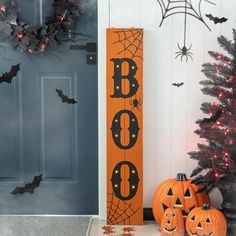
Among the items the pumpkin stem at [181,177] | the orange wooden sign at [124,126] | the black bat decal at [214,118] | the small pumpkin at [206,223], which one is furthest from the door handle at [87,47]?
the small pumpkin at [206,223]

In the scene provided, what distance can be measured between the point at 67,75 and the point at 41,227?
3.17 ft

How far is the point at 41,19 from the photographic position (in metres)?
2.99

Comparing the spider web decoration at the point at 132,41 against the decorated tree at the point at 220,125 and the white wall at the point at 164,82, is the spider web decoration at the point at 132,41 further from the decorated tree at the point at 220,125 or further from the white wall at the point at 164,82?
the decorated tree at the point at 220,125

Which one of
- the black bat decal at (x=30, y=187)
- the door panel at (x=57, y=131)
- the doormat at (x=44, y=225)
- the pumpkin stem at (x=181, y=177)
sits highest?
the door panel at (x=57, y=131)

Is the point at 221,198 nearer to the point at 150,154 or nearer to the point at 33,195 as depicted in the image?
the point at 150,154

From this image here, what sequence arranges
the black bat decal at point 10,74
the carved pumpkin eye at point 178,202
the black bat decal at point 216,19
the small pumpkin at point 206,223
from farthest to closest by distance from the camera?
the black bat decal at point 10,74 < the black bat decal at point 216,19 < the carved pumpkin eye at point 178,202 < the small pumpkin at point 206,223

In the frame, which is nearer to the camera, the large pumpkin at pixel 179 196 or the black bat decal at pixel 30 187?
the large pumpkin at pixel 179 196

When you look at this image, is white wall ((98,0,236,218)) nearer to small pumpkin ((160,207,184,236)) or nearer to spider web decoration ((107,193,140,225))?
spider web decoration ((107,193,140,225))

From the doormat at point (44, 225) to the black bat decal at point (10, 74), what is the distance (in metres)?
0.90

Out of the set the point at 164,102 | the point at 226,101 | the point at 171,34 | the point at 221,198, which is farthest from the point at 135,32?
the point at 221,198

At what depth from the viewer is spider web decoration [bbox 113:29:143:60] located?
289 centimetres

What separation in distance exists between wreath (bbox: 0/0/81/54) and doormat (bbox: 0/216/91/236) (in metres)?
1.08

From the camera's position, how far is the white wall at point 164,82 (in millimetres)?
2959

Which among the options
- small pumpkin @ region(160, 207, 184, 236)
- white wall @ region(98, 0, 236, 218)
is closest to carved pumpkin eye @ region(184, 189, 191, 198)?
small pumpkin @ region(160, 207, 184, 236)
